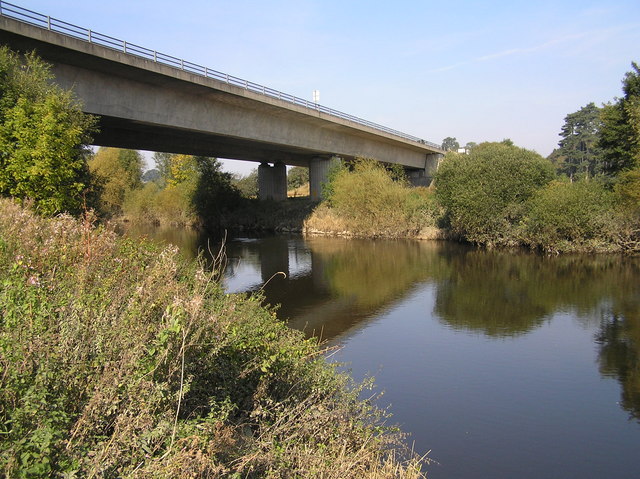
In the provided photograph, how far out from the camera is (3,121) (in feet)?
58.2

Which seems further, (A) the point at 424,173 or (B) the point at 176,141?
(A) the point at 424,173

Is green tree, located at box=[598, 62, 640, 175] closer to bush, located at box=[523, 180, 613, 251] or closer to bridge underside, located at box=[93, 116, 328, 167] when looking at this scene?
bush, located at box=[523, 180, 613, 251]

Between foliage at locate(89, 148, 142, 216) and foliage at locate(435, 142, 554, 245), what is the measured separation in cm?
4227

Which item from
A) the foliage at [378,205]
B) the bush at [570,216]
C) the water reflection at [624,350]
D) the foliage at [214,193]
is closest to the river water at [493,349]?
the water reflection at [624,350]

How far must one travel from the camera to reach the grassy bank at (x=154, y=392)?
4.01 meters

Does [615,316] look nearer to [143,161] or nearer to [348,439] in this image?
[348,439]

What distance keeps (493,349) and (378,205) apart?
83.9ft

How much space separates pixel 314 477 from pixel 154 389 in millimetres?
1926

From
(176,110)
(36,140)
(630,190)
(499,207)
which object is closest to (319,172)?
(499,207)

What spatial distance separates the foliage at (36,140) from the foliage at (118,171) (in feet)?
144

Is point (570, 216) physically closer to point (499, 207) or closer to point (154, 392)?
point (499, 207)

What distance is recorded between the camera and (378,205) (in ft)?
125

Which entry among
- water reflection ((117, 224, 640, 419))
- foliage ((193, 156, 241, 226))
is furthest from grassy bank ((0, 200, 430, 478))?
foliage ((193, 156, 241, 226))

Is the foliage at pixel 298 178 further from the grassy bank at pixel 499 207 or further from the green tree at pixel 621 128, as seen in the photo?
the green tree at pixel 621 128
